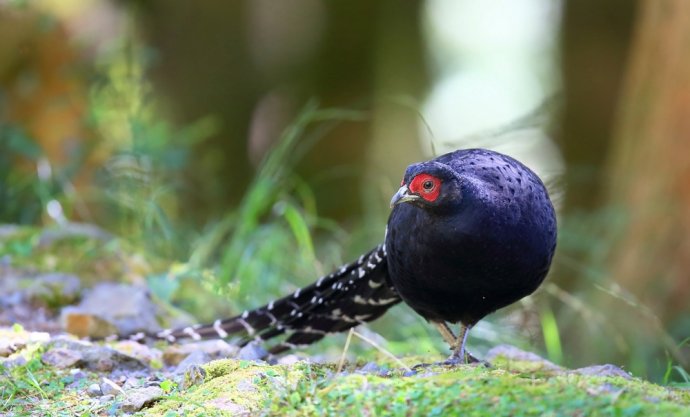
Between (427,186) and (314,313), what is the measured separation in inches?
48.8

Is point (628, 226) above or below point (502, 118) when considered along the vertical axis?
below

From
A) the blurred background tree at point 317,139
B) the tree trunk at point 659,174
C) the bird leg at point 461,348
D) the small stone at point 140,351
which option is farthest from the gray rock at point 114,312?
the tree trunk at point 659,174

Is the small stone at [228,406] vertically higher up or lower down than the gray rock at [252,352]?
lower down

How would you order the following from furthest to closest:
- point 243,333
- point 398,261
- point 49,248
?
point 49,248 → point 243,333 → point 398,261

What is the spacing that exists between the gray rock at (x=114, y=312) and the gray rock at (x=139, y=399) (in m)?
1.64

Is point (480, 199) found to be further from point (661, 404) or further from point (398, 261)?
point (661, 404)

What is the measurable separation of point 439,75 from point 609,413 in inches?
477

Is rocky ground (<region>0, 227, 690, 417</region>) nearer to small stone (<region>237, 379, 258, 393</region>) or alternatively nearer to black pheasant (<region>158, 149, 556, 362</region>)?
small stone (<region>237, 379, 258, 393</region>)

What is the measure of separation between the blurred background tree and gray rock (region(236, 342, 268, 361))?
574 millimetres

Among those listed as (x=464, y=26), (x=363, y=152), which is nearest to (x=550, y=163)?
(x=363, y=152)

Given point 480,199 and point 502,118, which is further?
point 502,118

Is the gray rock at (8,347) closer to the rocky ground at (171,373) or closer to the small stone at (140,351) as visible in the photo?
the rocky ground at (171,373)

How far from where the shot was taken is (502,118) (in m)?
13.9

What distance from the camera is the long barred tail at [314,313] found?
14.8 ft
